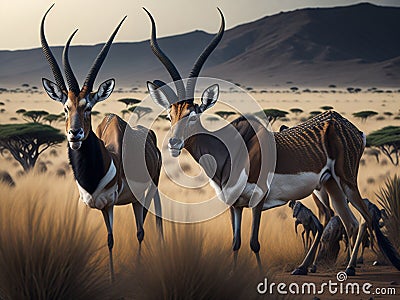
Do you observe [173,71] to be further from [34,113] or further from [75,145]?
[34,113]

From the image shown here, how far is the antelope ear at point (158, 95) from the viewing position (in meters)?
6.18

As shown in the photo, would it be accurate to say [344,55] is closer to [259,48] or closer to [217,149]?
[259,48]

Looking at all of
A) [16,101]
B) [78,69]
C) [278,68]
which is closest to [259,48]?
[278,68]

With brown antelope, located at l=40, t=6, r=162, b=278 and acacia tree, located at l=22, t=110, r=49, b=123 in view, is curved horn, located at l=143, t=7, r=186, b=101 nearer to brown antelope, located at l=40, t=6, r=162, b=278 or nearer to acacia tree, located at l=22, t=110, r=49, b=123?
brown antelope, located at l=40, t=6, r=162, b=278

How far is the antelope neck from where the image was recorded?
19.3ft

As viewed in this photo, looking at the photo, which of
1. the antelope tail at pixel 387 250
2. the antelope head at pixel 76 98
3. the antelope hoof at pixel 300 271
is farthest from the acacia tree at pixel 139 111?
the antelope tail at pixel 387 250

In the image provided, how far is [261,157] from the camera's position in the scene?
657 centimetres

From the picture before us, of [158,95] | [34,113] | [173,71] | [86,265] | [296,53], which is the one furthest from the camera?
[296,53]

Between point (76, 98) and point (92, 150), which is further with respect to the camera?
point (92, 150)

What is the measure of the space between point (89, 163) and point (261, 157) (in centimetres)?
169

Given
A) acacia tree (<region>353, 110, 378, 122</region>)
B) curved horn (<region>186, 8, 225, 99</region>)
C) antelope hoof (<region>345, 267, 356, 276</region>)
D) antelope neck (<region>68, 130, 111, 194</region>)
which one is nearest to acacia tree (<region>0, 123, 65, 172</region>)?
curved horn (<region>186, 8, 225, 99</region>)

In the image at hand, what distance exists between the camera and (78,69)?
60969mm

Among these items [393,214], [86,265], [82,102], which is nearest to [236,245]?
[86,265]

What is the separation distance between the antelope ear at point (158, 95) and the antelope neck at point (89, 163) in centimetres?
67
